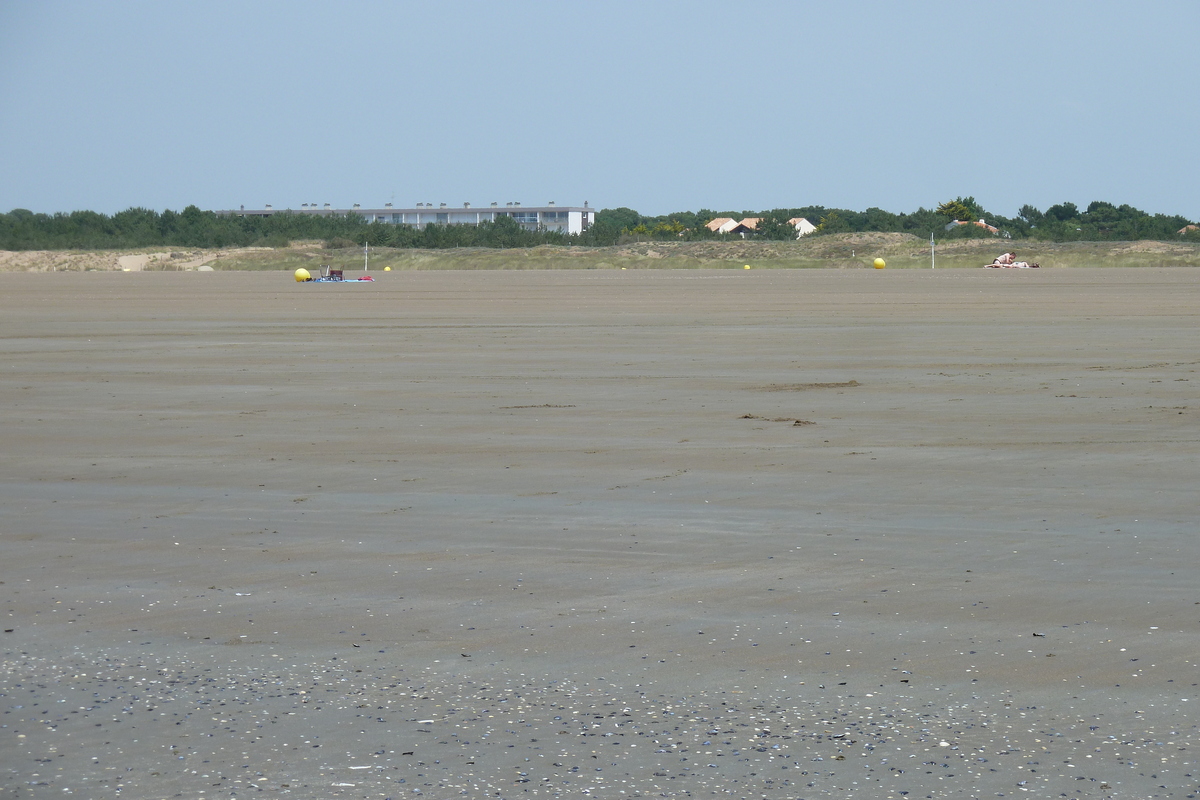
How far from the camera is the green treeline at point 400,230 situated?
106m

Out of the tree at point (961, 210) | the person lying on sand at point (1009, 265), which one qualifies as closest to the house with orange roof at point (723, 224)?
the tree at point (961, 210)

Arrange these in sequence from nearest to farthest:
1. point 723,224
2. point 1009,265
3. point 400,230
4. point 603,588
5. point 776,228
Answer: point 603,588 → point 1009,265 → point 400,230 → point 776,228 → point 723,224

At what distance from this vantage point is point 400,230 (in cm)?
11038

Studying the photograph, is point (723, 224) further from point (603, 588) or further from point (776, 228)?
point (603, 588)

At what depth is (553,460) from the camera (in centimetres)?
947

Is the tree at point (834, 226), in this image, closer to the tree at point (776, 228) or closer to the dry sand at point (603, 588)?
the tree at point (776, 228)

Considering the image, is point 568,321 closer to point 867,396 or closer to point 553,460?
point 867,396

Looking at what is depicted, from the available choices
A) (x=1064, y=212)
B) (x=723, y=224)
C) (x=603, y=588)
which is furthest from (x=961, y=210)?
(x=603, y=588)

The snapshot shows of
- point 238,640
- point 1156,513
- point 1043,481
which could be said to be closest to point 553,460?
point 1043,481

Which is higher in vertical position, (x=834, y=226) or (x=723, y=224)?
(x=723, y=224)

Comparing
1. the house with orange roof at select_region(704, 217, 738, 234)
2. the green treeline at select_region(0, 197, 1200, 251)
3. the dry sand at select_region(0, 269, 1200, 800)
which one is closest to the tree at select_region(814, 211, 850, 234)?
the green treeline at select_region(0, 197, 1200, 251)

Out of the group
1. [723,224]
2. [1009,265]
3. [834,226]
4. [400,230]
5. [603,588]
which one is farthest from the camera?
[723,224]

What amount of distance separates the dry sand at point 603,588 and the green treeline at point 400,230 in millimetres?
91557

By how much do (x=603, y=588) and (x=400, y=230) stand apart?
106309 mm
